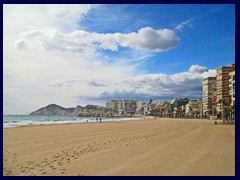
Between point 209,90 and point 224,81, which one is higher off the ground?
point 224,81

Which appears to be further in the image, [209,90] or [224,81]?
[209,90]

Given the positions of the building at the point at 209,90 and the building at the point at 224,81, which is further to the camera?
the building at the point at 209,90

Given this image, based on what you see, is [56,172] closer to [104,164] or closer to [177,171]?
[104,164]

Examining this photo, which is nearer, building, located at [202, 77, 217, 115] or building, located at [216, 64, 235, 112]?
building, located at [216, 64, 235, 112]
